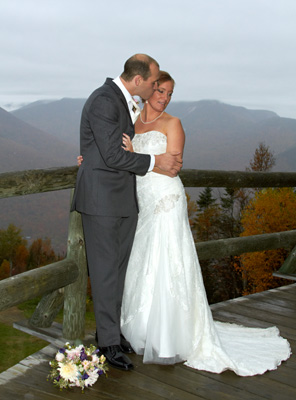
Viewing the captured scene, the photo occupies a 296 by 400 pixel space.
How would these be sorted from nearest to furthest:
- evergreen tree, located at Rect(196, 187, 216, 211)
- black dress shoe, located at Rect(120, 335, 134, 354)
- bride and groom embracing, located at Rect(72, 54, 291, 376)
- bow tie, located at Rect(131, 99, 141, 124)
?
bride and groom embracing, located at Rect(72, 54, 291, 376) < bow tie, located at Rect(131, 99, 141, 124) < black dress shoe, located at Rect(120, 335, 134, 354) < evergreen tree, located at Rect(196, 187, 216, 211)

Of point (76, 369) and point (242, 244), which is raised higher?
point (242, 244)

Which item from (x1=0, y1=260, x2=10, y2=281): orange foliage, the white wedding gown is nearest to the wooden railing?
the white wedding gown

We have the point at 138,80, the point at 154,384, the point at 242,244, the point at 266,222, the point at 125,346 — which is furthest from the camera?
the point at 266,222

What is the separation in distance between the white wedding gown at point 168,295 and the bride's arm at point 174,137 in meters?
0.05

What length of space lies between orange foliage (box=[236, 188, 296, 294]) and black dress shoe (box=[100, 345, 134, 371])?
385 inches

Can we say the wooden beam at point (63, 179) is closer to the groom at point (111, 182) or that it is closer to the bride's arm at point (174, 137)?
the groom at point (111, 182)

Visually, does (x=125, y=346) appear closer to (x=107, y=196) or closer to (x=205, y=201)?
(x=107, y=196)

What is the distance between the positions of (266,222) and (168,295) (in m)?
10.2

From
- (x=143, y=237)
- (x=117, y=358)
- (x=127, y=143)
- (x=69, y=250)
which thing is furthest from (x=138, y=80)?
(x=117, y=358)

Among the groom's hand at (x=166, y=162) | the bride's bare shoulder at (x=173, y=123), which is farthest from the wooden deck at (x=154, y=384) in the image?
the bride's bare shoulder at (x=173, y=123)

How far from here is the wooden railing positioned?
275cm

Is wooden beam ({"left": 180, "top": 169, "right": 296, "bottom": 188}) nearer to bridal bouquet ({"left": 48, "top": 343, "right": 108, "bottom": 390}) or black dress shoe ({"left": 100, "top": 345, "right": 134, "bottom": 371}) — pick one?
black dress shoe ({"left": 100, "top": 345, "right": 134, "bottom": 371})

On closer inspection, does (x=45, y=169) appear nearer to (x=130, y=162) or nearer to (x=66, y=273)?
(x=130, y=162)

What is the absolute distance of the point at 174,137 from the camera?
119 inches
